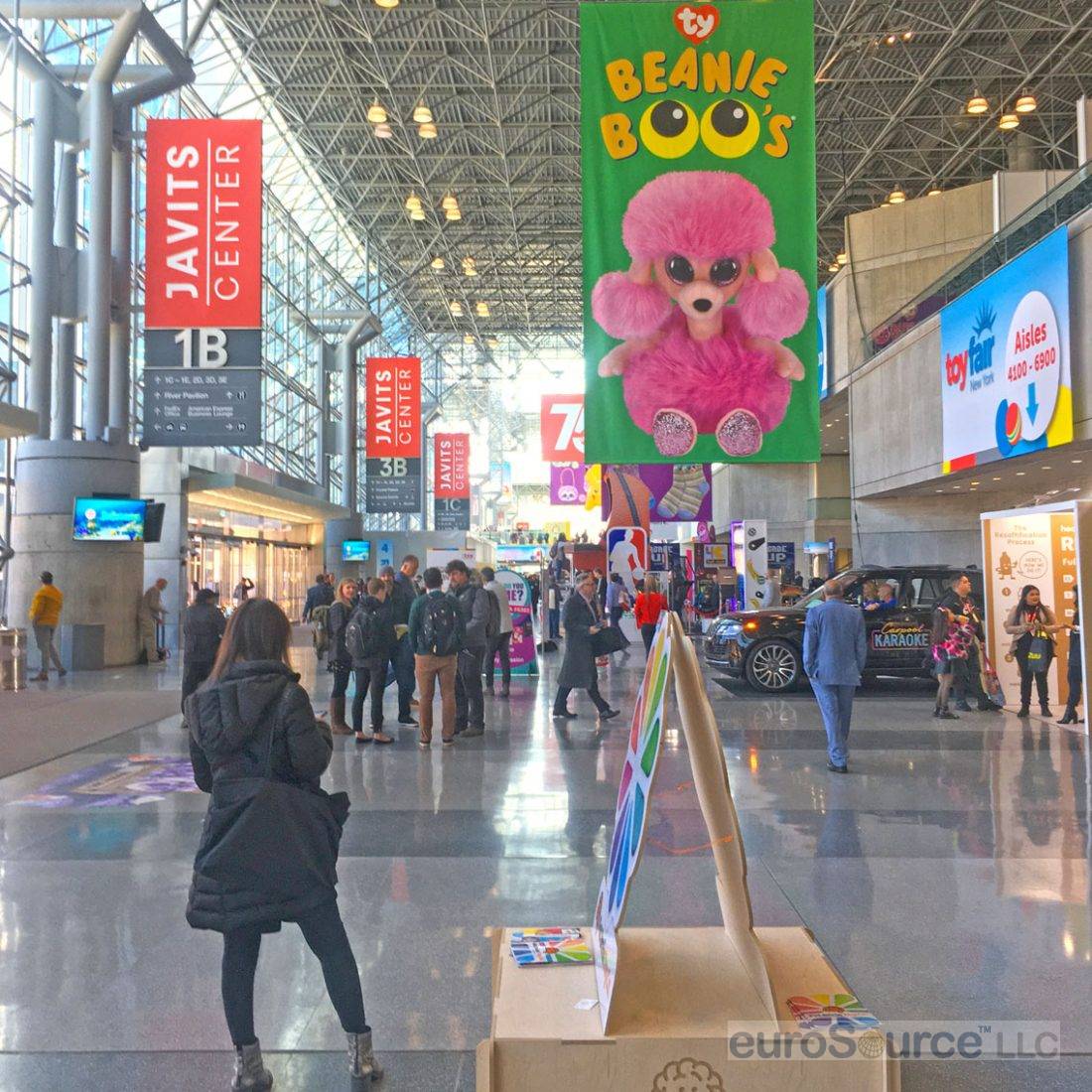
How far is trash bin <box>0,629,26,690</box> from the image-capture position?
47.5ft

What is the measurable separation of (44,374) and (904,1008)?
1732 cm

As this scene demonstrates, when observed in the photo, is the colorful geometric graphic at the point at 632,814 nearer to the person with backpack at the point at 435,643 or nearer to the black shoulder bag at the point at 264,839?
the black shoulder bag at the point at 264,839

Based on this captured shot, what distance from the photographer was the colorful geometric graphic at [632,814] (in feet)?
9.70

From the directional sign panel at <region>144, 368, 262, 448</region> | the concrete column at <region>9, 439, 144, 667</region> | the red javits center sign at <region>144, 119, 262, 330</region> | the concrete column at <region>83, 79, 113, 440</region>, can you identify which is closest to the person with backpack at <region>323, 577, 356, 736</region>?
the directional sign panel at <region>144, 368, 262, 448</region>

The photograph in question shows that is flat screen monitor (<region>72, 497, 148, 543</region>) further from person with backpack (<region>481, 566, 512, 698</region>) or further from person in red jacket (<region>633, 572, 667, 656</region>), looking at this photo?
person in red jacket (<region>633, 572, 667, 656</region>)

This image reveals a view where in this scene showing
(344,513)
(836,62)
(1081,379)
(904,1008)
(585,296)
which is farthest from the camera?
(344,513)

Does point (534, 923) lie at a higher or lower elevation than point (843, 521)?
lower

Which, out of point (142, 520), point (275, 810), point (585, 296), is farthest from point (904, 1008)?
point (142, 520)

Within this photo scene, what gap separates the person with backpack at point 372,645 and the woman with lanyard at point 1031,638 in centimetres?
694

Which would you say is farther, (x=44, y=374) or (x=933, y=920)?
(x=44, y=374)

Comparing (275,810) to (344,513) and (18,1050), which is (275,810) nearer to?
(18,1050)

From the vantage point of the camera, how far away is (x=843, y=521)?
3359cm

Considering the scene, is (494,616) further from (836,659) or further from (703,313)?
(703,313)

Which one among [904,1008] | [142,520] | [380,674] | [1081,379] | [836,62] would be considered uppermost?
[836,62]
